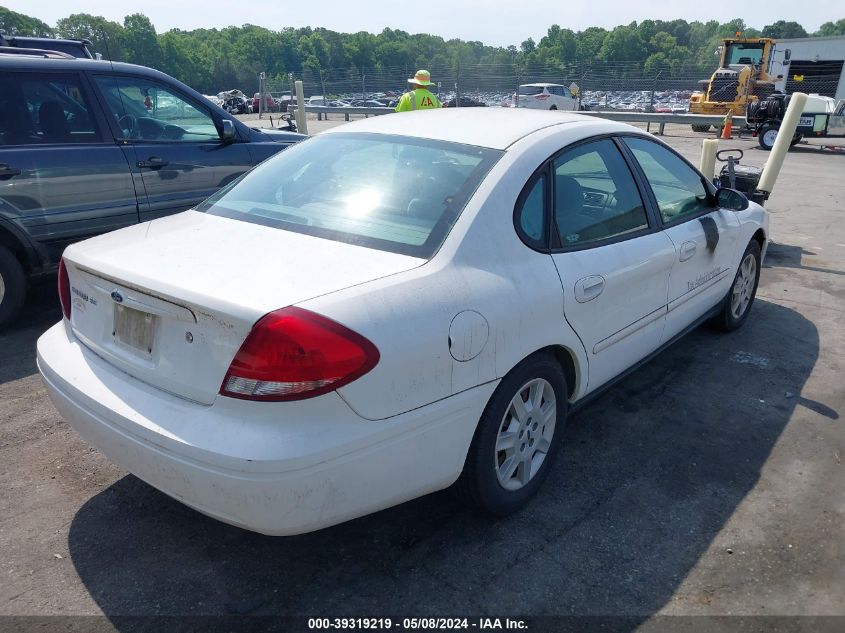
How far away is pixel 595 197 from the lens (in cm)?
326

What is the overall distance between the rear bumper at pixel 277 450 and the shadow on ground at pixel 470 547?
0.40 m

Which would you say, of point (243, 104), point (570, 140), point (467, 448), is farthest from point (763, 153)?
point (243, 104)

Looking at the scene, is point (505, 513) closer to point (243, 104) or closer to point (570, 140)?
point (570, 140)

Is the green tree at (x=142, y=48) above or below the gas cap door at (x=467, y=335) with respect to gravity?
above

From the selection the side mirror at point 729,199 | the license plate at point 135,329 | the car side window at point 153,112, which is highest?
the car side window at point 153,112

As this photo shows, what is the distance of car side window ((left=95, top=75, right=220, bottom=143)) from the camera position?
527cm

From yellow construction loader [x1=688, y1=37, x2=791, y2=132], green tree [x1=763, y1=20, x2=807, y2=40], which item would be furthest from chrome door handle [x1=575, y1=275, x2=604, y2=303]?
green tree [x1=763, y1=20, x2=807, y2=40]

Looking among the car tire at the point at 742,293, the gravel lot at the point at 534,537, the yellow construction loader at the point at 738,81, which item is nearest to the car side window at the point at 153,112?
the gravel lot at the point at 534,537

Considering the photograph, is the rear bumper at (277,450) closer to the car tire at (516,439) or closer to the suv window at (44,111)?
the car tire at (516,439)

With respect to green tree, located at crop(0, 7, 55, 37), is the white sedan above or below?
below

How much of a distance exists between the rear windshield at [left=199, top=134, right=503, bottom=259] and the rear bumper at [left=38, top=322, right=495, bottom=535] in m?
0.68

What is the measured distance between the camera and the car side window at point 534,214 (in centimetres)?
275

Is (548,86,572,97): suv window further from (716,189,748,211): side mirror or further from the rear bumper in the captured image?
the rear bumper

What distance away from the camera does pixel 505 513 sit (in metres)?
2.81
